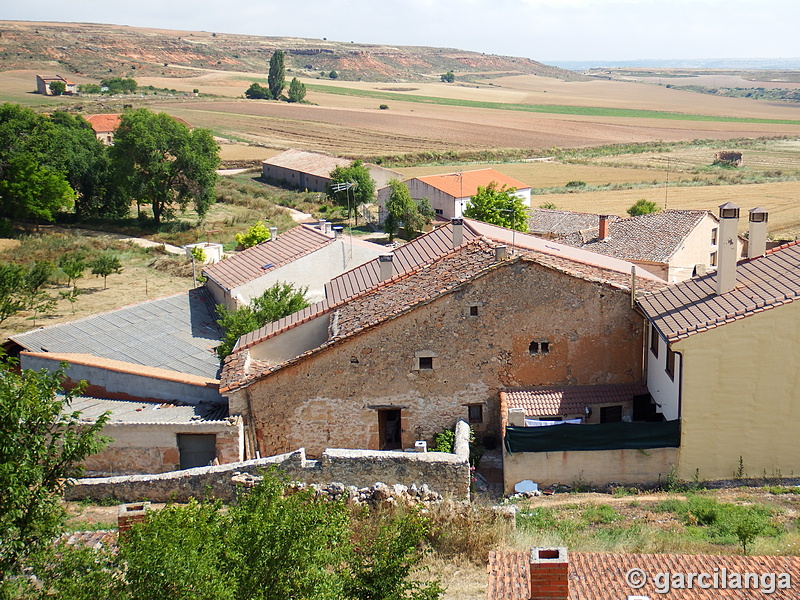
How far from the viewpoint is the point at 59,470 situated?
1223cm

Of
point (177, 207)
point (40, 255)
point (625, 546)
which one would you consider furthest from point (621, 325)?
point (177, 207)

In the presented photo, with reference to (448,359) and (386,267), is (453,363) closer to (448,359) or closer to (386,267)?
(448,359)

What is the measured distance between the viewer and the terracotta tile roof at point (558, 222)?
46.5 m

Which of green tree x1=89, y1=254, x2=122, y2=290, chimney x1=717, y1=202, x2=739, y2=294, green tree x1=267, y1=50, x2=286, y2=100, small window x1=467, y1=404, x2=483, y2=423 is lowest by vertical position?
small window x1=467, y1=404, x2=483, y2=423

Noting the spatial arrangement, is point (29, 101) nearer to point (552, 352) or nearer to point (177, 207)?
point (177, 207)

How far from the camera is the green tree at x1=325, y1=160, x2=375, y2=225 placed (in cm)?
6134

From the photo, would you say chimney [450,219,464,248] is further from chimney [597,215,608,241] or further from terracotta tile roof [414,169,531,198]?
terracotta tile roof [414,169,531,198]

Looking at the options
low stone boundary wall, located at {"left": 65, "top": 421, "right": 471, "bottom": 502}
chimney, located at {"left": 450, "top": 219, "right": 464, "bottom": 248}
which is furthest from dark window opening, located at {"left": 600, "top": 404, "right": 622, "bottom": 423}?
chimney, located at {"left": 450, "top": 219, "right": 464, "bottom": 248}

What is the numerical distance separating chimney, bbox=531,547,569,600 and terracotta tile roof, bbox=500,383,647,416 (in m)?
9.75

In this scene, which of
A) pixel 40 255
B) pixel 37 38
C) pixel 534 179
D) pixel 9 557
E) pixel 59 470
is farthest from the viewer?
pixel 37 38

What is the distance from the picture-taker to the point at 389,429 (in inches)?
859

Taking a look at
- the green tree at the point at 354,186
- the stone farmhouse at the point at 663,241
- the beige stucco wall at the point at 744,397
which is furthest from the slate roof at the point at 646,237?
the green tree at the point at 354,186

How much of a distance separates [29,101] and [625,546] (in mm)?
118873

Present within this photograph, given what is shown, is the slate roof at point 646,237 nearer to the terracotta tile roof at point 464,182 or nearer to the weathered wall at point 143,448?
the terracotta tile roof at point 464,182
